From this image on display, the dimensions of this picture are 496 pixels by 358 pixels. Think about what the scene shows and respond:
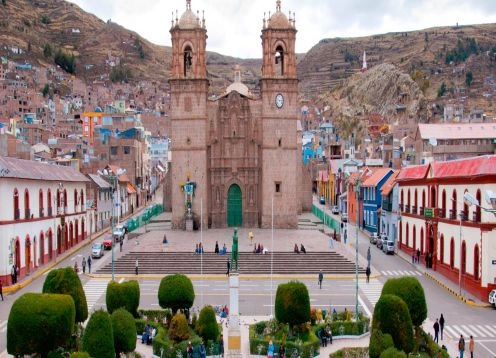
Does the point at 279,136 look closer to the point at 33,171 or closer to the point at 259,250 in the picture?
the point at 259,250

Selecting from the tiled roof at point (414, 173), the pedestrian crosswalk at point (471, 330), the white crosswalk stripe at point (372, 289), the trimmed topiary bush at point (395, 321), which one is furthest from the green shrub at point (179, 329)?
the tiled roof at point (414, 173)

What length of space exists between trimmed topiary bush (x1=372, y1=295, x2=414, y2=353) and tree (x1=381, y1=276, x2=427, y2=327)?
2139 millimetres

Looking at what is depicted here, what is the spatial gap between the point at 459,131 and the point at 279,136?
3222cm

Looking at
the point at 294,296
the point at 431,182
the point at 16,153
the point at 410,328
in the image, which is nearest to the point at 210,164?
the point at 16,153

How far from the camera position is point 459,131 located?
84.4m

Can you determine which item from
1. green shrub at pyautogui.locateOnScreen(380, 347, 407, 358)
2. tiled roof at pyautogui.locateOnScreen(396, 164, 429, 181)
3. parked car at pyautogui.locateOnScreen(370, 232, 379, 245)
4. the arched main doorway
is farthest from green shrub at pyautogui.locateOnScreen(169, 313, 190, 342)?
Answer: parked car at pyautogui.locateOnScreen(370, 232, 379, 245)

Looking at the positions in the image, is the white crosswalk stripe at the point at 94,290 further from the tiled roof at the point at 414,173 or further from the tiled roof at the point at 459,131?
the tiled roof at the point at 459,131

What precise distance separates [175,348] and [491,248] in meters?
19.8

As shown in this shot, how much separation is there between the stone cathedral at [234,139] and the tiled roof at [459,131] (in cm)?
2930

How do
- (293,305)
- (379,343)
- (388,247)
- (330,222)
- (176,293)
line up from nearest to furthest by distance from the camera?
(379,343), (293,305), (176,293), (388,247), (330,222)

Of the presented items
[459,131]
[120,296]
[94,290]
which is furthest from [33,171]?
[459,131]

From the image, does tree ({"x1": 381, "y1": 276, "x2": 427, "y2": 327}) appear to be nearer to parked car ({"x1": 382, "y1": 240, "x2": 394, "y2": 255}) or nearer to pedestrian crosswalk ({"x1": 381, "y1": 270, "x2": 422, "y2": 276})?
pedestrian crosswalk ({"x1": 381, "y1": 270, "x2": 422, "y2": 276})

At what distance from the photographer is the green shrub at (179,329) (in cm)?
2730

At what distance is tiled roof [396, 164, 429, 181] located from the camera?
168 ft
